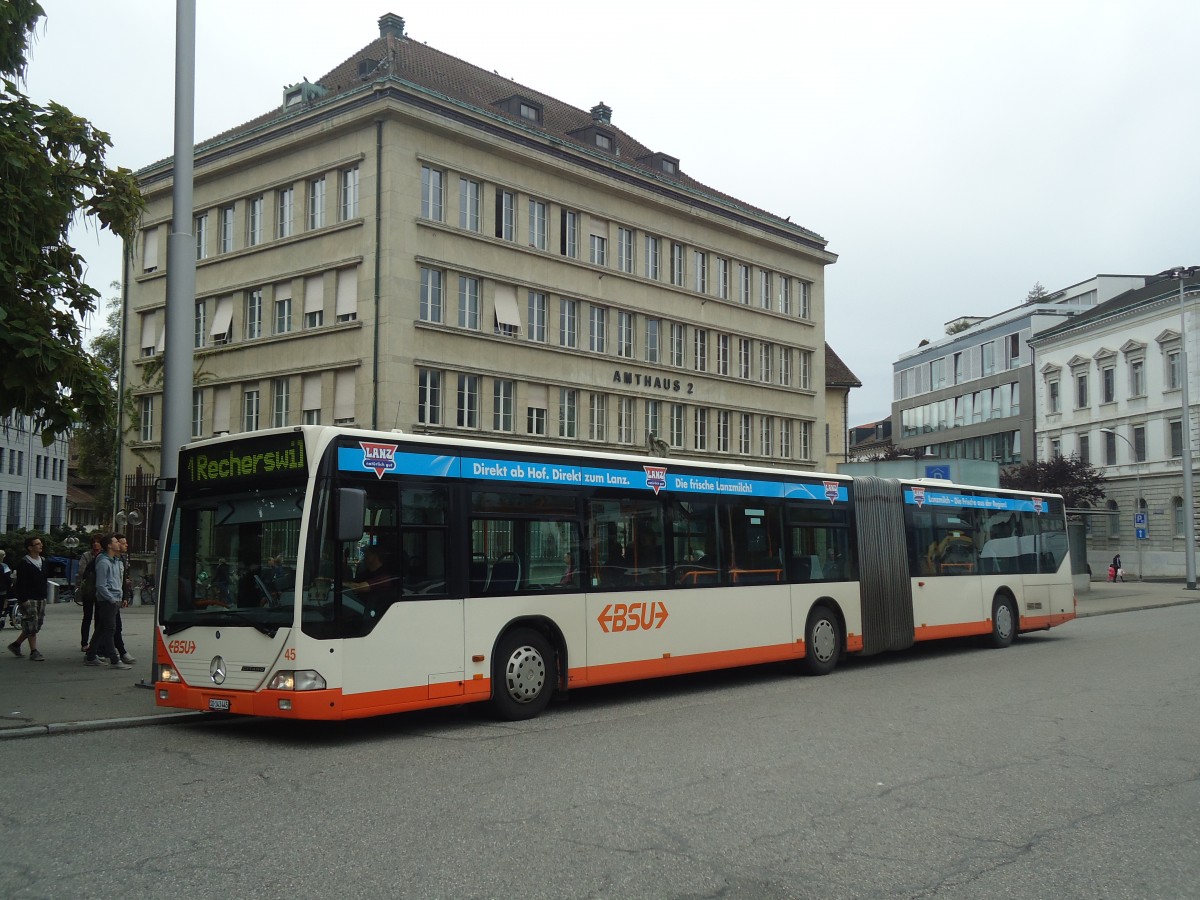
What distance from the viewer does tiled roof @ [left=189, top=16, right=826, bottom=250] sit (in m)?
37.6

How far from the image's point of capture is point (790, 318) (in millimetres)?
49188

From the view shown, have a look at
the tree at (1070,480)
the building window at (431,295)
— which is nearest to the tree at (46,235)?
the building window at (431,295)

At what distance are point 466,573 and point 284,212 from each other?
97.3ft

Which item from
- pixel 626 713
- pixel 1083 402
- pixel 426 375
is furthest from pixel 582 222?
pixel 1083 402

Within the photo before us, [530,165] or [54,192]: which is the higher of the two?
[530,165]

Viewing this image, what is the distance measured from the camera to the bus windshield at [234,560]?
9875mm

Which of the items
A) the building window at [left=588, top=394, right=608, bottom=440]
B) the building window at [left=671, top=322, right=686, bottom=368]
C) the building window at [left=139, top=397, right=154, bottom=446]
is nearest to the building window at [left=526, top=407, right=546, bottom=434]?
the building window at [left=588, top=394, right=608, bottom=440]

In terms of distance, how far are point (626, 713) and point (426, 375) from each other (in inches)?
955

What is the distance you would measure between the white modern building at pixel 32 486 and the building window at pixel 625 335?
40203mm

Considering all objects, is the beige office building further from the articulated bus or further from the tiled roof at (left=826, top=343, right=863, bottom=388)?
the articulated bus

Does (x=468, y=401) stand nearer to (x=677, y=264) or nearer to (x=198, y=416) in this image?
(x=198, y=416)

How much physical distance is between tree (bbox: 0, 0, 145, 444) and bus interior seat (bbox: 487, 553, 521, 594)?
5.15 m

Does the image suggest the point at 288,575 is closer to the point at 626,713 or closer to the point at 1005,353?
the point at 626,713

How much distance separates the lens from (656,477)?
13477 mm
